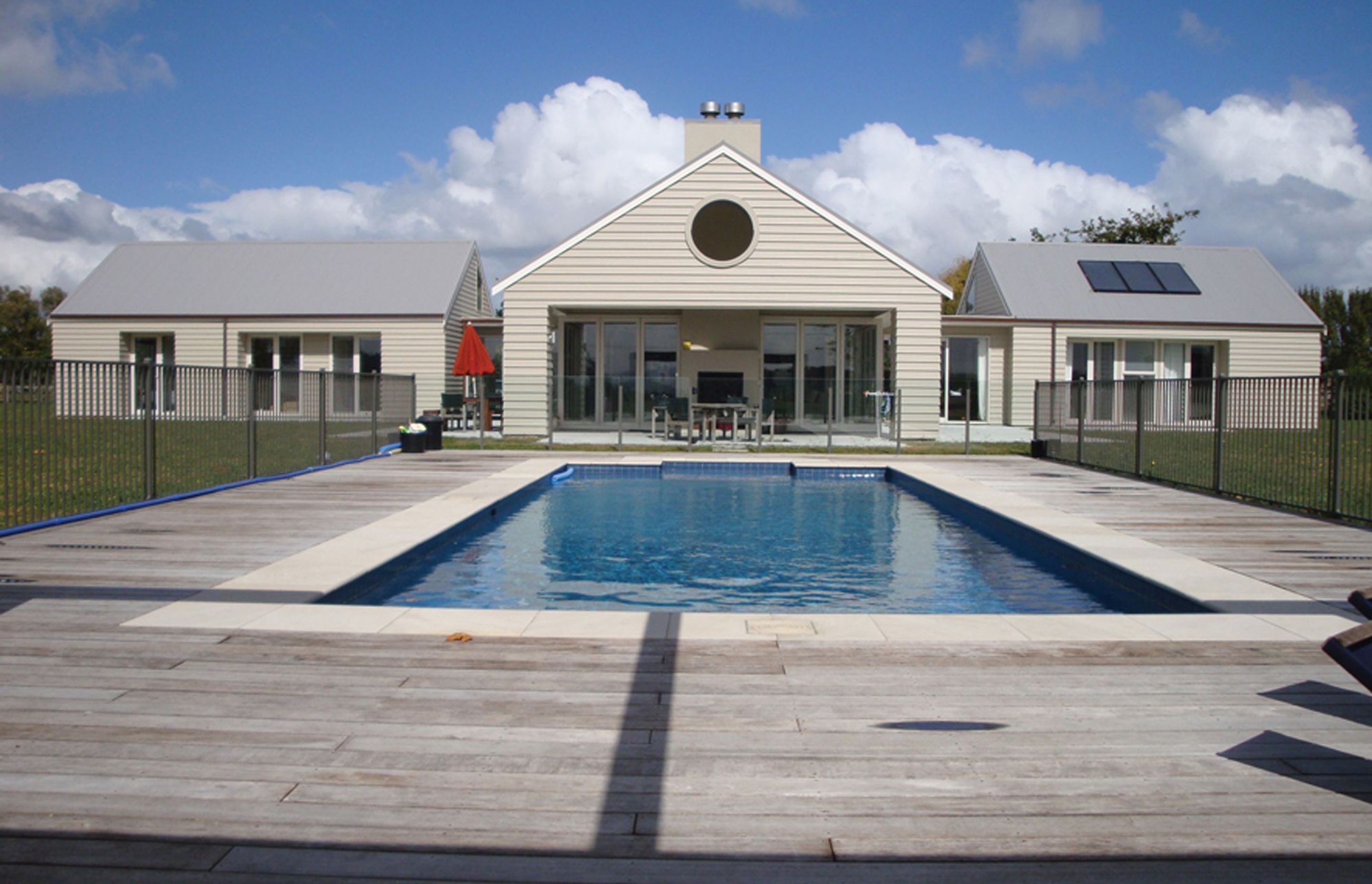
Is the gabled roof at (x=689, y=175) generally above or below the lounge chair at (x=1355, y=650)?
above

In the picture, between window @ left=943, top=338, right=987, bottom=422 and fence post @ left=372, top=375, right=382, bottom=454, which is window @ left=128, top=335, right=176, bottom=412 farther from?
window @ left=943, top=338, right=987, bottom=422

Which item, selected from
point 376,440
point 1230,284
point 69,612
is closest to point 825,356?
point 376,440

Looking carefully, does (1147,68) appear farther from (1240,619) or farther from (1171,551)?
(1240,619)

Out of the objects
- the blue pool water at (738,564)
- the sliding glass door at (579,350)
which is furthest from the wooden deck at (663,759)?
the sliding glass door at (579,350)

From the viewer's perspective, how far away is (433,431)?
1684 centimetres

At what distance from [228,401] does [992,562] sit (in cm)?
878

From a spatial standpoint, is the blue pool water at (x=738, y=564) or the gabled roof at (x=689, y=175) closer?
the blue pool water at (x=738, y=564)

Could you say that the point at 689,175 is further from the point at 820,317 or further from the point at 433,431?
the point at 433,431

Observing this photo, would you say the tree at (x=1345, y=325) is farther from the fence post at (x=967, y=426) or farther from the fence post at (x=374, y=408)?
the fence post at (x=374, y=408)

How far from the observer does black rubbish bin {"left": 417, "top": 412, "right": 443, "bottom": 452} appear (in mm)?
16797

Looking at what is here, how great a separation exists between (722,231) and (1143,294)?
1192 centimetres

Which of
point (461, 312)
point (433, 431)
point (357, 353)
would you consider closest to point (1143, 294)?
point (461, 312)

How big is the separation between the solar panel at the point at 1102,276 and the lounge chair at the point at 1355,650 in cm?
2327

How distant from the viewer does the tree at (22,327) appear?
43688 millimetres
